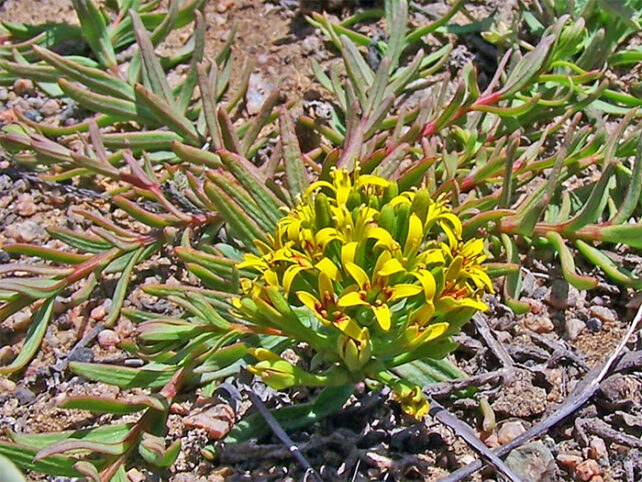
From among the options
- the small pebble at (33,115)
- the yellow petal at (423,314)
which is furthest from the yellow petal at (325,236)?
the small pebble at (33,115)

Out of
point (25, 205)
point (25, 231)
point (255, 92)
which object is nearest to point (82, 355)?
point (25, 231)

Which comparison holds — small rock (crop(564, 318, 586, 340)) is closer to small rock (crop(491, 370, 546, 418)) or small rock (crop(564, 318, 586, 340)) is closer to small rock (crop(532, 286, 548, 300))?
small rock (crop(532, 286, 548, 300))

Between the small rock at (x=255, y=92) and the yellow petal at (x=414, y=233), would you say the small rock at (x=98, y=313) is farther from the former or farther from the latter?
the yellow petal at (x=414, y=233)

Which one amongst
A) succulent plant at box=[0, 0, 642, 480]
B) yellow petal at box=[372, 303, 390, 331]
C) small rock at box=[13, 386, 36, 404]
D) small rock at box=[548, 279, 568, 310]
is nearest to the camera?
yellow petal at box=[372, 303, 390, 331]

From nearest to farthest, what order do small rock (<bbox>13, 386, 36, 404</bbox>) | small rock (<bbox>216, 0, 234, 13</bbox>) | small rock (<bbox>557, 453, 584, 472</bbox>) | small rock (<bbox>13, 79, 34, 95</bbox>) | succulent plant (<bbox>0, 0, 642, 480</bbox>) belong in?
succulent plant (<bbox>0, 0, 642, 480</bbox>) < small rock (<bbox>557, 453, 584, 472</bbox>) < small rock (<bbox>13, 386, 36, 404</bbox>) < small rock (<bbox>13, 79, 34, 95</bbox>) < small rock (<bbox>216, 0, 234, 13</bbox>)

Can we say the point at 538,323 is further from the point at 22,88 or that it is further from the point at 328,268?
the point at 22,88

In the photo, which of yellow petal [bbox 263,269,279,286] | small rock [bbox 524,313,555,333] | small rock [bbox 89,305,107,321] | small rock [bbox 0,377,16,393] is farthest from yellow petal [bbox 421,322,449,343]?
small rock [bbox 0,377,16,393]
